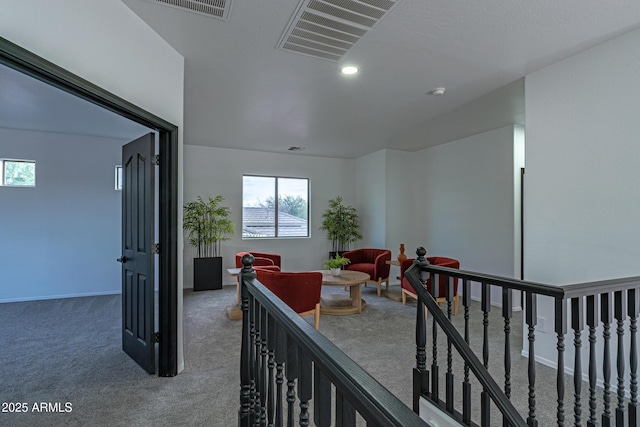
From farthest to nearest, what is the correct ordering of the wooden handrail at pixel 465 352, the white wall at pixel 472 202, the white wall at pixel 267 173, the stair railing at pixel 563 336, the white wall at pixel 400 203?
the white wall at pixel 400 203 < the white wall at pixel 267 173 < the white wall at pixel 472 202 < the wooden handrail at pixel 465 352 < the stair railing at pixel 563 336

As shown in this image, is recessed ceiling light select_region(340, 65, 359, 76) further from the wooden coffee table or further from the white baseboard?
the white baseboard

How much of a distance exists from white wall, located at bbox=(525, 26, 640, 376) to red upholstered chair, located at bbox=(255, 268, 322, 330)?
219cm

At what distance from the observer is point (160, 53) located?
102 inches

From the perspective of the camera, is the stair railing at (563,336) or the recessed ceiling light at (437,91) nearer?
the stair railing at (563,336)

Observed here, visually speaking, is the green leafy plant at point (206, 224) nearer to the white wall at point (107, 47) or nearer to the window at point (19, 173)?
the window at point (19, 173)

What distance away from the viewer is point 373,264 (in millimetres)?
6152

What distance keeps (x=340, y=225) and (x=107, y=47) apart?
5548 millimetres

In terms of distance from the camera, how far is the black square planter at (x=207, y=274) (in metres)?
5.96

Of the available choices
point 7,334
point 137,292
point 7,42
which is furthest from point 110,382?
point 7,42

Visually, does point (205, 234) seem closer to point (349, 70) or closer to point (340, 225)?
point (340, 225)

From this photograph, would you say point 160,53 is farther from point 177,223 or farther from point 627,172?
point 627,172

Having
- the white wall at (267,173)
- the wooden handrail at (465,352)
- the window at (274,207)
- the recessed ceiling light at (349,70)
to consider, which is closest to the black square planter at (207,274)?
the white wall at (267,173)

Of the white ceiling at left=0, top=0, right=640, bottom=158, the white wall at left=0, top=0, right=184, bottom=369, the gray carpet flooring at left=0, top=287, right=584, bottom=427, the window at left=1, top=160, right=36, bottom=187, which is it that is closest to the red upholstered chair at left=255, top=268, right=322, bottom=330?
the gray carpet flooring at left=0, top=287, right=584, bottom=427

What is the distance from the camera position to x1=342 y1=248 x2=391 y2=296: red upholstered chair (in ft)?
18.8
